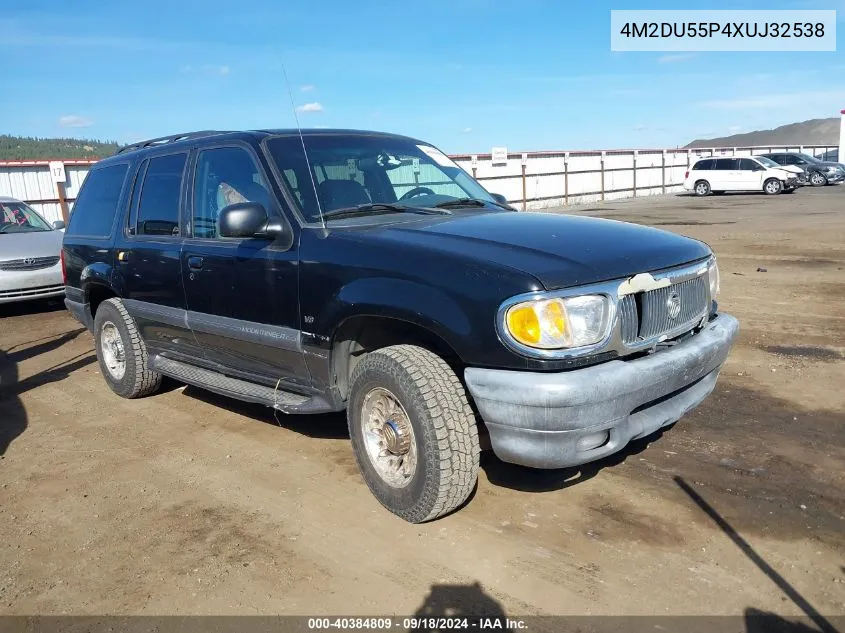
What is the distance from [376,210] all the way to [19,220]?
8.75m

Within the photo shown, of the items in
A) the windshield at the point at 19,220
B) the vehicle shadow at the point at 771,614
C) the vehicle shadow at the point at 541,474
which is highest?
the windshield at the point at 19,220

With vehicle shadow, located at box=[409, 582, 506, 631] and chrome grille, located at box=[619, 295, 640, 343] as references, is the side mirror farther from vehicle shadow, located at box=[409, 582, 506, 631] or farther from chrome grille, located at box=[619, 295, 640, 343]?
vehicle shadow, located at box=[409, 582, 506, 631]

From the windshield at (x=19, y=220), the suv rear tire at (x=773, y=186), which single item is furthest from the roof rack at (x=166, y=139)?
the suv rear tire at (x=773, y=186)

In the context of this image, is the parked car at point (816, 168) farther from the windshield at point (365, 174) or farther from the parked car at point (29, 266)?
the windshield at point (365, 174)

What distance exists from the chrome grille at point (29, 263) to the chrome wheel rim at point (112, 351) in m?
4.52

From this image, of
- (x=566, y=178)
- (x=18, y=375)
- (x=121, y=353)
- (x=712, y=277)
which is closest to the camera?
(x=712, y=277)

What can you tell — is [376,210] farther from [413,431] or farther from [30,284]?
[30,284]

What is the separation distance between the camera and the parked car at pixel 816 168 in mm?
34094

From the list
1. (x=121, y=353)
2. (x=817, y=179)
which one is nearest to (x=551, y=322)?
(x=121, y=353)

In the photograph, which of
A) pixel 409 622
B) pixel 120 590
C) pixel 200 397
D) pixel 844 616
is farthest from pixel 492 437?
pixel 200 397

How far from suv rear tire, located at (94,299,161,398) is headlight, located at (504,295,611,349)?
356cm

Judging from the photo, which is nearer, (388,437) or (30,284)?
(388,437)

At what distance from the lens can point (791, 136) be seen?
317 feet

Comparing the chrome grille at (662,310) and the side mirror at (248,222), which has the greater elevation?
the side mirror at (248,222)
